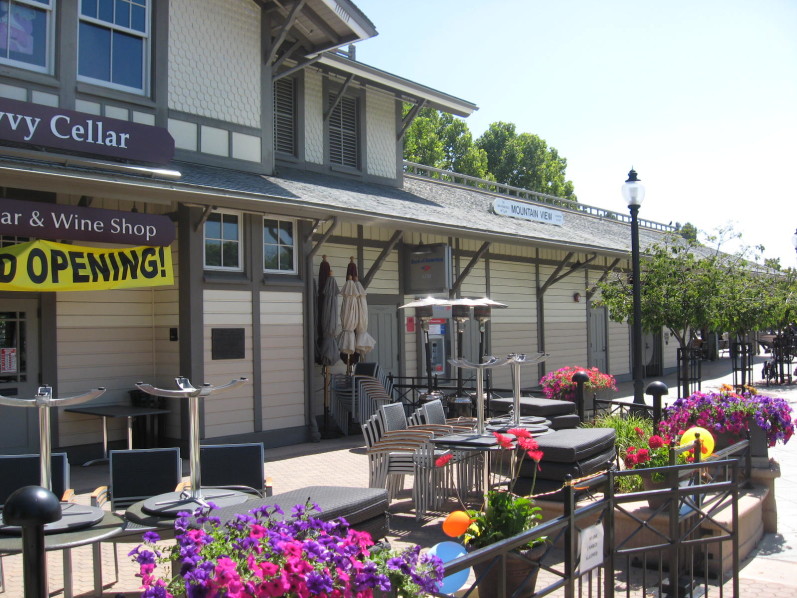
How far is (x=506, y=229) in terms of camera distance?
16594 mm

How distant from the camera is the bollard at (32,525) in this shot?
8.34ft

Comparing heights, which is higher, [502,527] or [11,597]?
[502,527]

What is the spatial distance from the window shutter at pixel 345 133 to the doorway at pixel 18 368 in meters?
7.24

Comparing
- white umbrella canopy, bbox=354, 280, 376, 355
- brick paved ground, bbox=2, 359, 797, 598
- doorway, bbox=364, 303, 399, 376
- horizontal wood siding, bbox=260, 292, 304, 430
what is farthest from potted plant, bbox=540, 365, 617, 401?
horizontal wood siding, bbox=260, 292, 304, 430

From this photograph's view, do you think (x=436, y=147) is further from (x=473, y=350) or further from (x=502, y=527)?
(x=502, y=527)

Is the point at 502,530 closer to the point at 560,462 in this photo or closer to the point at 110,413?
the point at 560,462

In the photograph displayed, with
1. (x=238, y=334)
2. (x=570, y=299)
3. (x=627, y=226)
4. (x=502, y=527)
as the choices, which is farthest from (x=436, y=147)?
(x=502, y=527)

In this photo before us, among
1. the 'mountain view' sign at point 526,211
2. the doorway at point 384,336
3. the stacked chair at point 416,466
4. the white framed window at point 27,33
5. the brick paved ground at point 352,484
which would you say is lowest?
the brick paved ground at point 352,484

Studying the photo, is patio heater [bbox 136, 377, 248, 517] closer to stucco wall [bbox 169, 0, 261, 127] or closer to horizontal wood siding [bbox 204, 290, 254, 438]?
horizontal wood siding [bbox 204, 290, 254, 438]

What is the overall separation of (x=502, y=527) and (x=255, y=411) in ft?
24.4

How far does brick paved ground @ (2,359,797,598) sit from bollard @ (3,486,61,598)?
112 inches

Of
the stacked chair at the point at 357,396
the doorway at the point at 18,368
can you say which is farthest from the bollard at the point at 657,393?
the doorway at the point at 18,368

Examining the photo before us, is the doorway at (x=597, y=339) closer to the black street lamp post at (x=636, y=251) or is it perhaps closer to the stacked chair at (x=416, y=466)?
the black street lamp post at (x=636, y=251)

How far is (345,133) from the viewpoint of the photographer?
15789mm
